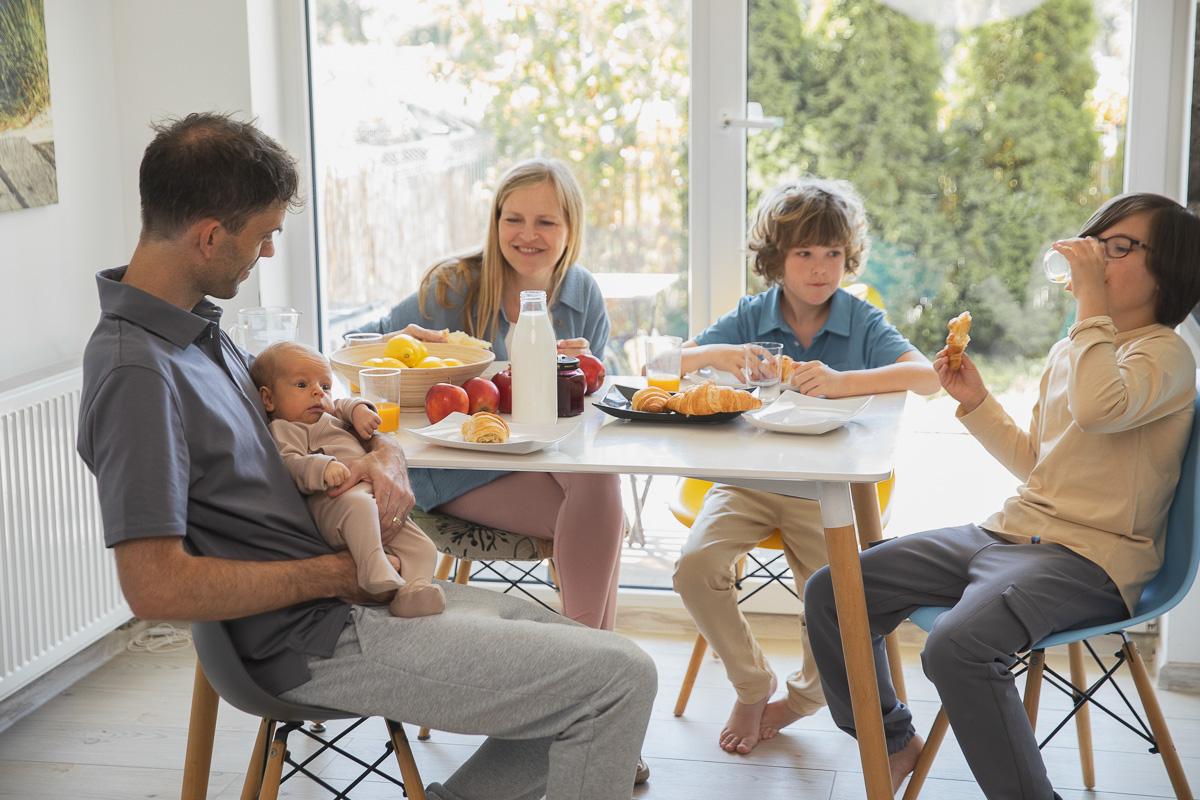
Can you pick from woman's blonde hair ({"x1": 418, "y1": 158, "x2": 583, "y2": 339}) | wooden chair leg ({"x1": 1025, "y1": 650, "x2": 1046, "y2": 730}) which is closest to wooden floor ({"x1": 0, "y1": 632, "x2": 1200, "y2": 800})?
wooden chair leg ({"x1": 1025, "y1": 650, "x2": 1046, "y2": 730})

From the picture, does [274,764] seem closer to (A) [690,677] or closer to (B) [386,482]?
(B) [386,482]

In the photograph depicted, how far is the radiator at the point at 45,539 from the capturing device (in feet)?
8.44

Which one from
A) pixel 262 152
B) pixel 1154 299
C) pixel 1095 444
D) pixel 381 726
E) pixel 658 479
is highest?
pixel 262 152

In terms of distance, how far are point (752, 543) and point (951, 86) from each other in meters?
1.23

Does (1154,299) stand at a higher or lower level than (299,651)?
higher

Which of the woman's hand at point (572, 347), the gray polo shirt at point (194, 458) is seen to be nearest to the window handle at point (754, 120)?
the woman's hand at point (572, 347)

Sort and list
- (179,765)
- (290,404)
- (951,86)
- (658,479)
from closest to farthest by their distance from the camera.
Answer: (290,404) → (179,765) → (951,86) → (658,479)

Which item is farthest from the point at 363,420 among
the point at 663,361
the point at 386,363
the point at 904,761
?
the point at 904,761

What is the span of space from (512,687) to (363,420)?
1.68 feet

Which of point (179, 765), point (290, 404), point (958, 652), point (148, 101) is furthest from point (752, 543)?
point (148, 101)

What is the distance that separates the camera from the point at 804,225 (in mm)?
2631

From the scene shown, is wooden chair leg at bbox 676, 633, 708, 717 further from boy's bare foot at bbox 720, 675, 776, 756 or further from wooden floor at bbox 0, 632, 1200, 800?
boy's bare foot at bbox 720, 675, 776, 756

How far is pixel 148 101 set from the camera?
124 inches

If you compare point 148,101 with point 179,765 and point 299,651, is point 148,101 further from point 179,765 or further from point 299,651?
point 299,651
